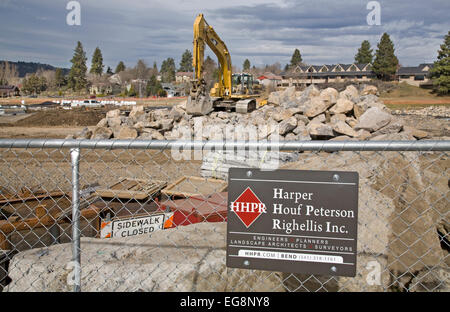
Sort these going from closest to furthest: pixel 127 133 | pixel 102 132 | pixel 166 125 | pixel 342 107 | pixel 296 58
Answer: pixel 342 107 → pixel 127 133 → pixel 102 132 → pixel 166 125 → pixel 296 58

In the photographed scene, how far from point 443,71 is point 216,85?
142 ft

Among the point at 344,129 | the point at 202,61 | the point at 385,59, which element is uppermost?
the point at 385,59

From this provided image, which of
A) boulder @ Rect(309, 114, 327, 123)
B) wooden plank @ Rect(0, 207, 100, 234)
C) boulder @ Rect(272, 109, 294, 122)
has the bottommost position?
wooden plank @ Rect(0, 207, 100, 234)

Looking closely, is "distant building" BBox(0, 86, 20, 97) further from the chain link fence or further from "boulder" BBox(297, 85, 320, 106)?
the chain link fence

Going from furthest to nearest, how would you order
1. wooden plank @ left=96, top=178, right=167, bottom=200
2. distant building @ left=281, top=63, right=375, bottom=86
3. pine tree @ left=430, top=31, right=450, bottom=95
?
distant building @ left=281, top=63, right=375, bottom=86 → pine tree @ left=430, top=31, right=450, bottom=95 → wooden plank @ left=96, top=178, right=167, bottom=200

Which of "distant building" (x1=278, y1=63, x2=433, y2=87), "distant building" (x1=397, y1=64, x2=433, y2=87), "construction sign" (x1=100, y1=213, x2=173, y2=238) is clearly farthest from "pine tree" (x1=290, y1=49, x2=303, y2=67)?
"construction sign" (x1=100, y1=213, x2=173, y2=238)

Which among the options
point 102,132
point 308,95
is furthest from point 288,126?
point 102,132

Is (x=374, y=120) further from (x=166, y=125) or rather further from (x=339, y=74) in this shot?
(x=339, y=74)

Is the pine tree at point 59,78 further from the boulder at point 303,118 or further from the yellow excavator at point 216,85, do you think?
the boulder at point 303,118

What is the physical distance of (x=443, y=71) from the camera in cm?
5166

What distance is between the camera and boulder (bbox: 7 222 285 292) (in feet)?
10.4

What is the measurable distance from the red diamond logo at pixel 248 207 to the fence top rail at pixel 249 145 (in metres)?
0.36

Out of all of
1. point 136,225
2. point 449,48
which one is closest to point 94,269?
point 136,225

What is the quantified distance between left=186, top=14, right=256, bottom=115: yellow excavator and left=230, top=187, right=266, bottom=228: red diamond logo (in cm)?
1575
